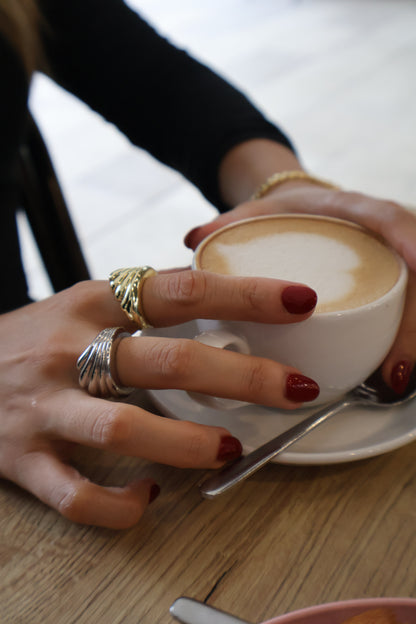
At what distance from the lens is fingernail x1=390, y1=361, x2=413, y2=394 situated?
47 centimetres

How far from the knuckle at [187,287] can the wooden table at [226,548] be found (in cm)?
14

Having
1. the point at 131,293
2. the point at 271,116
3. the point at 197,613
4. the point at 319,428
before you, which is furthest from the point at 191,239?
the point at 271,116

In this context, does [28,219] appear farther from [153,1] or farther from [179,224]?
[153,1]

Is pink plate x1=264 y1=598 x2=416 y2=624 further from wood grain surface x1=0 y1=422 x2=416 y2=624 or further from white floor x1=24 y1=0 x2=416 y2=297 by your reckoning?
white floor x1=24 y1=0 x2=416 y2=297

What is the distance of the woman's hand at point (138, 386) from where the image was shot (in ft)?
1.26

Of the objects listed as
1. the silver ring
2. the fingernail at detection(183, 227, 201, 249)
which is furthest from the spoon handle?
the fingernail at detection(183, 227, 201, 249)

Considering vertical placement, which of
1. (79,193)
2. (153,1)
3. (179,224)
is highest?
(153,1)

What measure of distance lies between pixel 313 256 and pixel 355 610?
29cm

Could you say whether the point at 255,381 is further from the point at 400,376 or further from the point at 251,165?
the point at 251,165

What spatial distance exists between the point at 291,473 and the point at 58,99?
3.50 metres

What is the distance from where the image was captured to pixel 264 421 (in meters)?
0.45

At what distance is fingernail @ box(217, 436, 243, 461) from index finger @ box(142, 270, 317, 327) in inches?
3.6

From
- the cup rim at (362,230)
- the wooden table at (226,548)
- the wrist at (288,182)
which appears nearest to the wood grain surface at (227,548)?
the wooden table at (226,548)

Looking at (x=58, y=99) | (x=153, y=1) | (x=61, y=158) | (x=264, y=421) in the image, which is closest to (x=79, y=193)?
(x=61, y=158)
